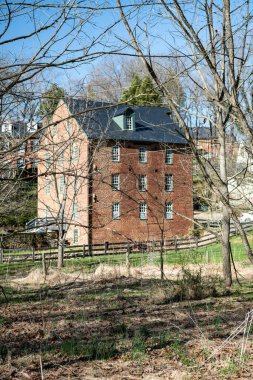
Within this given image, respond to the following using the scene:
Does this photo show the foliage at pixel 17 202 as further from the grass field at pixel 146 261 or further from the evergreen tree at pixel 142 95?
the grass field at pixel 146 261

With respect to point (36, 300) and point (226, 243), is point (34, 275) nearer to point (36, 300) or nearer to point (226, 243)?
point (36, 300)

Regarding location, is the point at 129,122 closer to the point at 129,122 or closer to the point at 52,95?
the point at 129,122

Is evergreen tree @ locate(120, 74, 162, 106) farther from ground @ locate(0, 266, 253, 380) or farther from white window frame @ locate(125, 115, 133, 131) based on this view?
white window frame @ locate(125, 115, 133, 131)

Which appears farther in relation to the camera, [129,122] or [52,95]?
[129,122]

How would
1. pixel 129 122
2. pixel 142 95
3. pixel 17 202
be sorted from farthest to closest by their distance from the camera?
pixel 129 122 → pixel 17 202 → pixel 142 95

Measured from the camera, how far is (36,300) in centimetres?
1133

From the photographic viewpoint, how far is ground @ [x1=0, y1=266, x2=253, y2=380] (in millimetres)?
5266

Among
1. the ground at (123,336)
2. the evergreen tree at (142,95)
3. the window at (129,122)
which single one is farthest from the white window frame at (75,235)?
the evergreen tree at (142,95)

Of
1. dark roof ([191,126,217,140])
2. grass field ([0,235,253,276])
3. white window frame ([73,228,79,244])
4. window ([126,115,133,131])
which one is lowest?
grass field ([0,235,253,276])

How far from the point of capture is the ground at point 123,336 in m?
5.27

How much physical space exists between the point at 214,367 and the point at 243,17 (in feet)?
12.9

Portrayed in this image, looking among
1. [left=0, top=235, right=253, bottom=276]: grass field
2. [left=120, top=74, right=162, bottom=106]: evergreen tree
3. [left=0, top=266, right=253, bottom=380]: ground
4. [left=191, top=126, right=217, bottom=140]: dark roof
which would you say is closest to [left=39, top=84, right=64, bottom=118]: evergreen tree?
[left=120, top=74, right=162, bottom=106]: evergreen tree

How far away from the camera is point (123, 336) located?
23.0 feet

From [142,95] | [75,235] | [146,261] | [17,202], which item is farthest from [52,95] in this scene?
[75,235]
